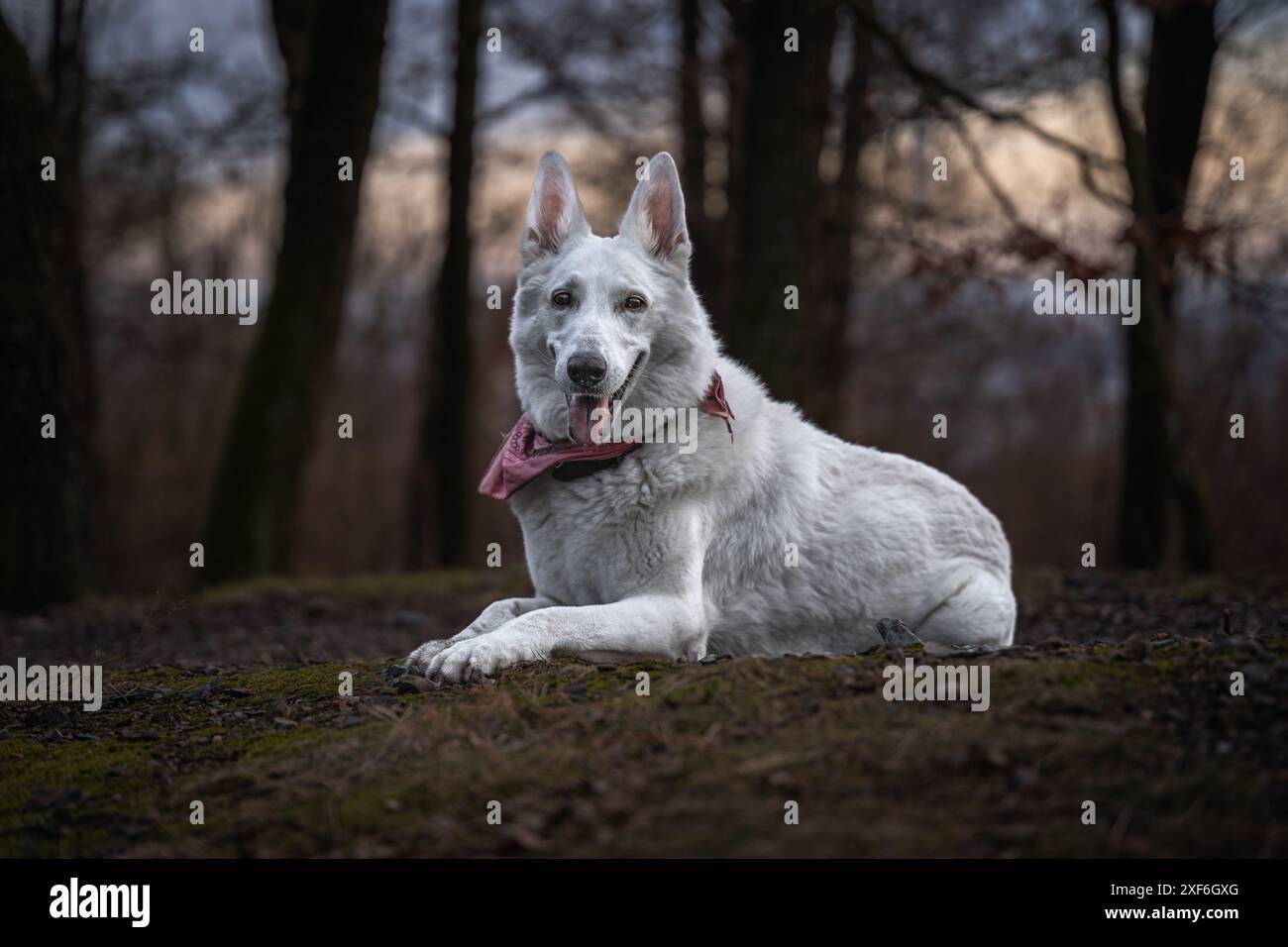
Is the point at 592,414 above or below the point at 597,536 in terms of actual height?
above

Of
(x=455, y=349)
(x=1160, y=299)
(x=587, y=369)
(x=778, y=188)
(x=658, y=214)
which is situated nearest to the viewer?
(x=587, y=369)

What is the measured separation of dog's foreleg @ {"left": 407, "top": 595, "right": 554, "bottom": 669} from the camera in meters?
5.30

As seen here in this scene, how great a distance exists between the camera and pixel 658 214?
5.95 m

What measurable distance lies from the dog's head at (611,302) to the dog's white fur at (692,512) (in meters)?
0.01

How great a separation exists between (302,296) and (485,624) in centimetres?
676

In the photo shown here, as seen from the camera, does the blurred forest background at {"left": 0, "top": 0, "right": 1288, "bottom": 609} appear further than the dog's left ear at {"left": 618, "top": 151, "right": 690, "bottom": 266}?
Yes

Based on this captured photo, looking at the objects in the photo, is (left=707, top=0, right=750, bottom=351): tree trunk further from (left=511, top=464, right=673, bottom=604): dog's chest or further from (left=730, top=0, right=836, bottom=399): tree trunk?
(left=511, top=464, right=673, bottom=604): dog's chest

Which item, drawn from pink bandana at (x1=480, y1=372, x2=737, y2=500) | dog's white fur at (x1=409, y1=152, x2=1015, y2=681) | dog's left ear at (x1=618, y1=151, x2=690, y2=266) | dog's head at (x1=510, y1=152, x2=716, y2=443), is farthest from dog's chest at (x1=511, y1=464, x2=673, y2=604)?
dog's left ear at (x1=618, y1=151, x2=690, y2=266)

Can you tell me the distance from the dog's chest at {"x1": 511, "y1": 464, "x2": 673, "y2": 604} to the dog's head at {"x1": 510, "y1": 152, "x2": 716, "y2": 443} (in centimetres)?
30
